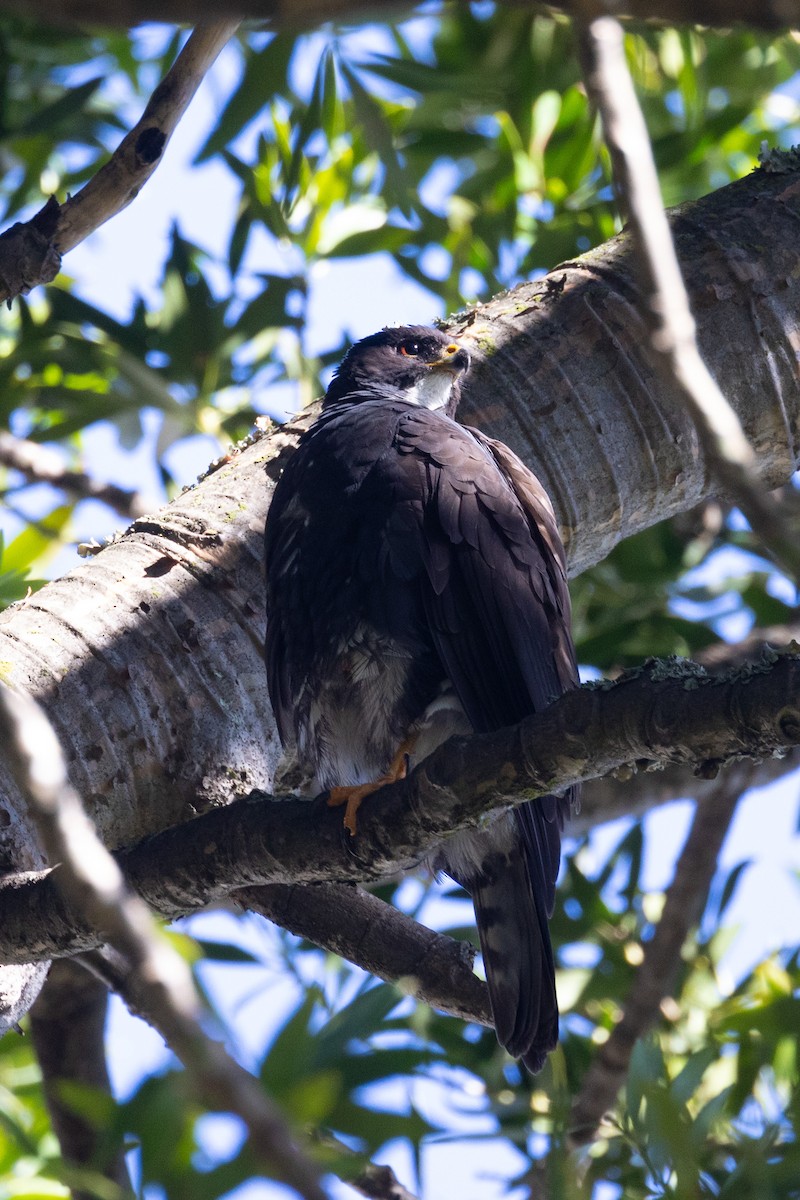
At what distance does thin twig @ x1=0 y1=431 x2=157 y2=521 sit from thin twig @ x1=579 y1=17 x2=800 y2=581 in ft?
11.8

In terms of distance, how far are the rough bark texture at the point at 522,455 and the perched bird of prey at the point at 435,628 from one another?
120 millimetres

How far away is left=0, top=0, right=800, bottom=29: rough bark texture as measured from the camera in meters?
0.71

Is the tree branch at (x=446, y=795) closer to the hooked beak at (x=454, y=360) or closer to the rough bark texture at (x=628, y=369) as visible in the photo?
the rough bark texture at (x=628, y=369)

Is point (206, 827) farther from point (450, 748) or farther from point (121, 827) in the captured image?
point (450, 748)

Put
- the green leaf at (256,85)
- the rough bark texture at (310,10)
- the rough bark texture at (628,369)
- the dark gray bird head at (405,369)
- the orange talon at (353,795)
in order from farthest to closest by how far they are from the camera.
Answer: the green leaf at (256,85) → the dark gray bird head at (405,369) → the rough bark texture at (628,369) → the orange talon at (353,795) → the rough bark texture at (310,10)

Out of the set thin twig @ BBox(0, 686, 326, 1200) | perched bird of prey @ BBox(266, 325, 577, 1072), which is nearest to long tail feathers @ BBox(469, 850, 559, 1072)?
perched bird of prey @ BBox(266, 325, 577, 1072)

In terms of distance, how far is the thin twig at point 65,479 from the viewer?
4398 mm

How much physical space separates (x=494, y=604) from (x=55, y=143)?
10.3 feet

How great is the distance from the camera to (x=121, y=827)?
7.46ft

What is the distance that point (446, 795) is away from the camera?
1801 millimetres

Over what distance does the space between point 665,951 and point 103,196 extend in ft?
8.96

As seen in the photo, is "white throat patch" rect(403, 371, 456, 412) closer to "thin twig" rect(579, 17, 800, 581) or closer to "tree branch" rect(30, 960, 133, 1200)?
"tree branch" rect(30, 960, 133, 1200)

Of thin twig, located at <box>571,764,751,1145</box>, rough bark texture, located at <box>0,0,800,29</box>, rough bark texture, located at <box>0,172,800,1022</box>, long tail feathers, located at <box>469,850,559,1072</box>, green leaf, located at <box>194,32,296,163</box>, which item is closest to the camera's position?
rough bark texture, located at <box>0,0,800,29</box>

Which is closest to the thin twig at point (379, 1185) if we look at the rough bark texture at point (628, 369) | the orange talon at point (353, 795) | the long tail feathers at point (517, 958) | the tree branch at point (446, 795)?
the long tail feathers at point (517, 958)
